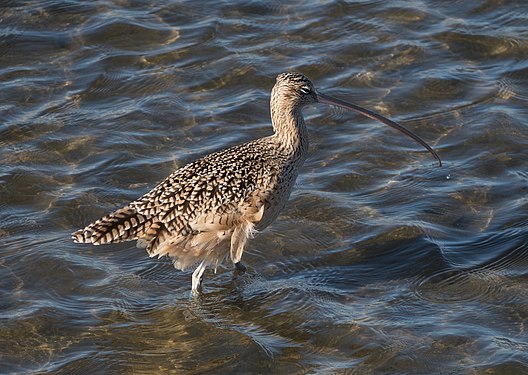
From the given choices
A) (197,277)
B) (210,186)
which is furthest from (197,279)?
(210,186)

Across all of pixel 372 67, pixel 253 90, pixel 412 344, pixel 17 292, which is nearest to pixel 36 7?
pixel 253 90

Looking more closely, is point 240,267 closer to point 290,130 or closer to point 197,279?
point 197,279

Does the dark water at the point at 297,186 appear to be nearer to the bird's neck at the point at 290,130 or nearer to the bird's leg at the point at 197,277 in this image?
the bird's leg at the point at 197,277

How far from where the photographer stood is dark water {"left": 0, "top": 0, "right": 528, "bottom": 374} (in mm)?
6539

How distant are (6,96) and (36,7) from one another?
1599 mm

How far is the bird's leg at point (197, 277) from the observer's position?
6.96 meters

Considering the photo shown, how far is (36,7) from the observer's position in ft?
34.4

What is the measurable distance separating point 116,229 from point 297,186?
1.81 m

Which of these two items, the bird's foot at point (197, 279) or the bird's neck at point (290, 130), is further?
the bird's neck at point (290, 130)

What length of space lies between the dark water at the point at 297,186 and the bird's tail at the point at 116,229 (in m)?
0.44

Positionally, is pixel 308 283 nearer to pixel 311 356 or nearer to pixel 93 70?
pixel 311 356

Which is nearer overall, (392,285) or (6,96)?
(392,285)

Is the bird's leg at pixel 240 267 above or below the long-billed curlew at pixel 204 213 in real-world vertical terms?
below

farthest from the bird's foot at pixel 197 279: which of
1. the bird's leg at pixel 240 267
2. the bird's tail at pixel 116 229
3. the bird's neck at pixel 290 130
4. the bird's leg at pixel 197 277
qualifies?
the bird's neck at pixel 290 130
